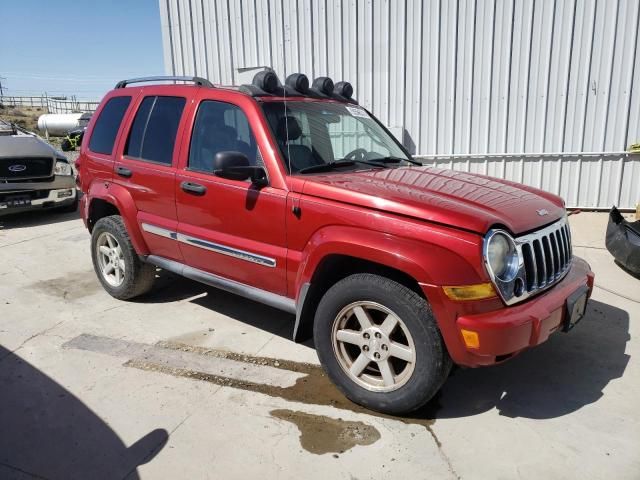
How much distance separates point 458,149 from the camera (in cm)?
830

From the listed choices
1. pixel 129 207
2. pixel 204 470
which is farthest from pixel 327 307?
pixel 129 207

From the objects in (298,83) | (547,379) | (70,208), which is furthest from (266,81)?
(70,208)

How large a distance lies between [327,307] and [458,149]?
6.11 metres

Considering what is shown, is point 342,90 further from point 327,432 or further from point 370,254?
point 327,432

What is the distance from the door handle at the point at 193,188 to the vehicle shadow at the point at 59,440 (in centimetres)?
160

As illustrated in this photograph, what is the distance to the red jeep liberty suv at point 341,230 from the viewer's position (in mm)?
2561

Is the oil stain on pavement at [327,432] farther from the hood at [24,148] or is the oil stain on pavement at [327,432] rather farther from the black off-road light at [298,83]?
the hood at [24,148]

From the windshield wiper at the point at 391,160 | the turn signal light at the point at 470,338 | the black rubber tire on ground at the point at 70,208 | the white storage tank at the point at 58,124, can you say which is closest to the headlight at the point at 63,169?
the black rubber tire on ground at the point at 70,208

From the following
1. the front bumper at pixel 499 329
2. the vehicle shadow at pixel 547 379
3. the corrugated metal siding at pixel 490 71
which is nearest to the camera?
the front bumper at pixel 499 329

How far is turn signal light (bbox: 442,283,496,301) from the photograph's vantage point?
8.18ft

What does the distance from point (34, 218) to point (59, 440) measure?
23.4ft

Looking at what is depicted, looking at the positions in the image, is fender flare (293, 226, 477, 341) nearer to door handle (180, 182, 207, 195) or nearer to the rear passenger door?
door handle (180, 182, 207, 195)

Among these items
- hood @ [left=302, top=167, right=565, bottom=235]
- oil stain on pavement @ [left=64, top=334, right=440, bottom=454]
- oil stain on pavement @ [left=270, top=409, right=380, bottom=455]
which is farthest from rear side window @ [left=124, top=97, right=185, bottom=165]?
oil stain on pavement @ [left=270, top=409, right=380, bottom=455]

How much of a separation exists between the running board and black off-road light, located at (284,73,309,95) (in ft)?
5.34
